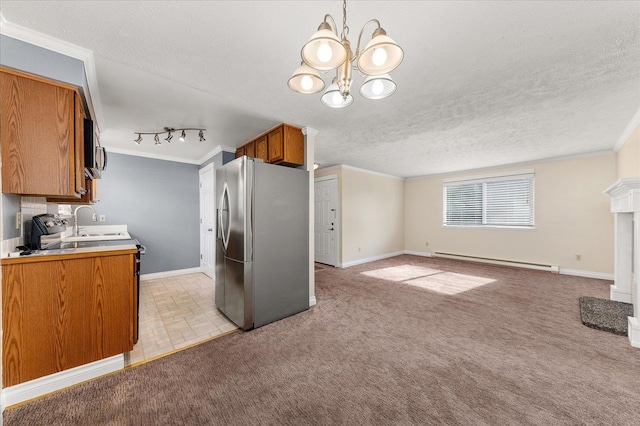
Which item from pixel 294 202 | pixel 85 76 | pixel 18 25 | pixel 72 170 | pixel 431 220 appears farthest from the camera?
pixel 431 220

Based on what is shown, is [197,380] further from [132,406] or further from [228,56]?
Answer: [228,56]

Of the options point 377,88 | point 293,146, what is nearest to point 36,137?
point 293,146

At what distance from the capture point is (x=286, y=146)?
300cm

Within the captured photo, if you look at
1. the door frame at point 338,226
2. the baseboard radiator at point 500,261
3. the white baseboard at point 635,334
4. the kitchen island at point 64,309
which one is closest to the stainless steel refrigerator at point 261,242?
the kitchen island at point 64,309

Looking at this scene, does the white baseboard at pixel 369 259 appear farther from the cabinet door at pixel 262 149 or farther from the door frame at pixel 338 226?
the cabinet door at pixel 262 149

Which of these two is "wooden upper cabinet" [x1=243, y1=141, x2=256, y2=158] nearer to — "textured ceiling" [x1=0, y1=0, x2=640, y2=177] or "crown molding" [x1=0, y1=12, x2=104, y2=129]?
"textured ceiling" [x1=0, y1=0, x2=640, y2=177]

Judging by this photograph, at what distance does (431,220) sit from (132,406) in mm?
7036

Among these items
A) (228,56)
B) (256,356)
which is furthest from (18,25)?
(256,356)

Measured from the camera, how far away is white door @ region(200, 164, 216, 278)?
14.7 ft

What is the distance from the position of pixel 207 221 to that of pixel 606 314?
19.9 feet

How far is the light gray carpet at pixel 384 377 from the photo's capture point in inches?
57.4

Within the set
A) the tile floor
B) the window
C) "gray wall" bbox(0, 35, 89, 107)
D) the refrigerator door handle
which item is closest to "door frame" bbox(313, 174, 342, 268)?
the tile floor

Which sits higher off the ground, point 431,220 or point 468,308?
point 431,220

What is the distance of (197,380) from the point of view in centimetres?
177
